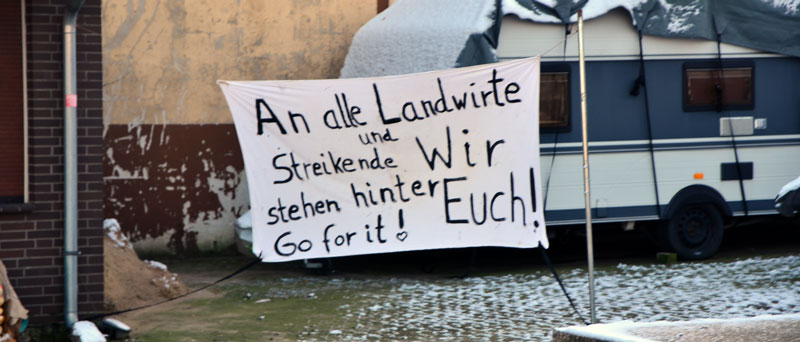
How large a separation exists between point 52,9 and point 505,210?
12.5ft

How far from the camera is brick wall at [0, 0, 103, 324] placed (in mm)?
8391

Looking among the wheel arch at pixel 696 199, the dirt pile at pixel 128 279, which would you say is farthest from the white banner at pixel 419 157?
the wheel arch at pixel 696 199

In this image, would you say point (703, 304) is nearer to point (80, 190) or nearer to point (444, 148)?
point (444, 148)

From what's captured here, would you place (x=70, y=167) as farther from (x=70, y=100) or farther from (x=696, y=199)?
(x=696, y=199)

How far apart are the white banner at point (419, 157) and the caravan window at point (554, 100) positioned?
136 inches

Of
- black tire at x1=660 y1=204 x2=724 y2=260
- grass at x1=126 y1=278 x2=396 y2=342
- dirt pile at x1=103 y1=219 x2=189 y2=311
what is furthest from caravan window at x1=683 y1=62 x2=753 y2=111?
dirt pile at x1=103 y1=219 x2=189 y2=311

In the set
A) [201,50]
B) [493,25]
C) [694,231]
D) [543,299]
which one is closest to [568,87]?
[493,25]

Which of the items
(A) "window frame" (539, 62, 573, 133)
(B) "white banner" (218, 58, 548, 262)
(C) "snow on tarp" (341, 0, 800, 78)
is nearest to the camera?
(B) "white banner" (218, 58, 548, 262)

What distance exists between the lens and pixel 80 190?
852cm

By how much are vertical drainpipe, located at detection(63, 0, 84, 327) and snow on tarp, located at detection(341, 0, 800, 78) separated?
4.21m

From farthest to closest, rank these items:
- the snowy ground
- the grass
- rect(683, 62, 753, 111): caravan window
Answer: rect(683, 62, 753, 111): caravan window
the snowy ground
the grass

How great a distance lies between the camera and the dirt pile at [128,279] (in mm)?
9883

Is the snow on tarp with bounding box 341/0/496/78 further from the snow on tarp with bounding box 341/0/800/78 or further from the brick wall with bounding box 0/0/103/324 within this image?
the brick wall with bounding box 0/0/103/324

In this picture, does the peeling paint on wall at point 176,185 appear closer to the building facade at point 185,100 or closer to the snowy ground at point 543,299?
the building facade at point 185,100
